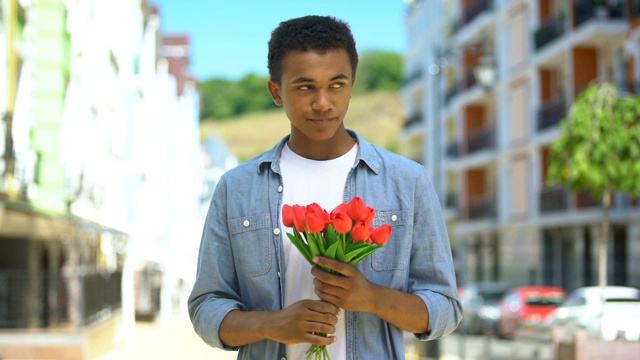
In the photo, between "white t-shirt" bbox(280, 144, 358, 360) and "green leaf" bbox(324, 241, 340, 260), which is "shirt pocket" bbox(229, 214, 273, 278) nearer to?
"white t-shirt" bbox(280, 144, 358, 360)

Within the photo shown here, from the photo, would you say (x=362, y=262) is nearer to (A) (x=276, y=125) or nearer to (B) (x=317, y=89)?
(B) (x=317, y=89)

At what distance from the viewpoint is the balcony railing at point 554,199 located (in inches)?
1558

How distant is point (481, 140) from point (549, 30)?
449 inches

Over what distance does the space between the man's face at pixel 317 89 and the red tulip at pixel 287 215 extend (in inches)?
10.7

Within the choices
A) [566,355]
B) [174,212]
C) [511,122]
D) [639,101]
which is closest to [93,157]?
[639,101]

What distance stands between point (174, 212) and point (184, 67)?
9465mm

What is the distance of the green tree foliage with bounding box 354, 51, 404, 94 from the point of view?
173m

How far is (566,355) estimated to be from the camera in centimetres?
1273

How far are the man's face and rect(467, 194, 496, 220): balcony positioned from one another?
4777 centimetres

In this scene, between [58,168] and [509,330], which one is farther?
[509,330]

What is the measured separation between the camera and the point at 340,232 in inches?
→ 111

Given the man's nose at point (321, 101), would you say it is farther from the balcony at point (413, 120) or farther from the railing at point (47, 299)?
the balcony at point (413, 120)

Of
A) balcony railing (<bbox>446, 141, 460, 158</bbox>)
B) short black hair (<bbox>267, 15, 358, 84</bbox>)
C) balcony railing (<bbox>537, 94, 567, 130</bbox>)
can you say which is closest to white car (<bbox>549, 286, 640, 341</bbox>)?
balcony railing (<bbox>537, 94, 567, 130</bbox>)

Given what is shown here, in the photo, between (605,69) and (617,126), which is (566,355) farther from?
(605,69)
